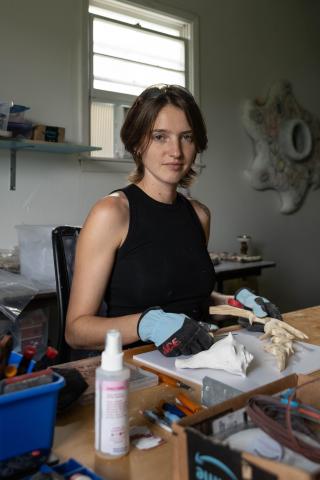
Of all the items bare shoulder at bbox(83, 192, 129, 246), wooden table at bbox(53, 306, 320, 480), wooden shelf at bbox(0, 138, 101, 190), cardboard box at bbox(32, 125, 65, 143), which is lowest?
wooden table at bbox(53, 306, 320, 480)

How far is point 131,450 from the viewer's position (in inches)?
25.3

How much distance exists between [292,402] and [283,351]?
412mm

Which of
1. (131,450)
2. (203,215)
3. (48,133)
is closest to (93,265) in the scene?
(203,215)

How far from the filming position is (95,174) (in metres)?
3.08

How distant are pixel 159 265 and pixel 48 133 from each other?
4.98ft

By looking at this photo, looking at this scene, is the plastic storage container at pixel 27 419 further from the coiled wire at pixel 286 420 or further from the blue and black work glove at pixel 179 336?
the blue and black work glove at pixel 179 336

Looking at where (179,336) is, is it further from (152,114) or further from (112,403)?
(152,114)

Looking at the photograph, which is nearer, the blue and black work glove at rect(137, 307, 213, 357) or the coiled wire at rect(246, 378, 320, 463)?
the coiled wire at rect(246, 378, 320, 463)

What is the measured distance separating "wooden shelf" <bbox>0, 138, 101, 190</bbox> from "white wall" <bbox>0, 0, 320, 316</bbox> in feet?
0.14

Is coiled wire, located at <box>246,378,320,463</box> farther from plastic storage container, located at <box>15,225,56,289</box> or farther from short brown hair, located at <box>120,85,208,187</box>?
plastic storage container, located at <box>15,225,56,289</box>

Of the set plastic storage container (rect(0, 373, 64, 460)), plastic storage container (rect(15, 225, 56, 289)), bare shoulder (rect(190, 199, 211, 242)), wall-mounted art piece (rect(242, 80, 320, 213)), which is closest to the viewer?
plastic storage container (rect(0, 373, 64, 460))

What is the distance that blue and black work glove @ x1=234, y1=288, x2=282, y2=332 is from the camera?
1.25m

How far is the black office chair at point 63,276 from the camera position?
1.44 m

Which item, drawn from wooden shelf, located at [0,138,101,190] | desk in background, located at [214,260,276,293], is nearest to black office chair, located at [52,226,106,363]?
wooden shelf, located at [0,138,101,190]
